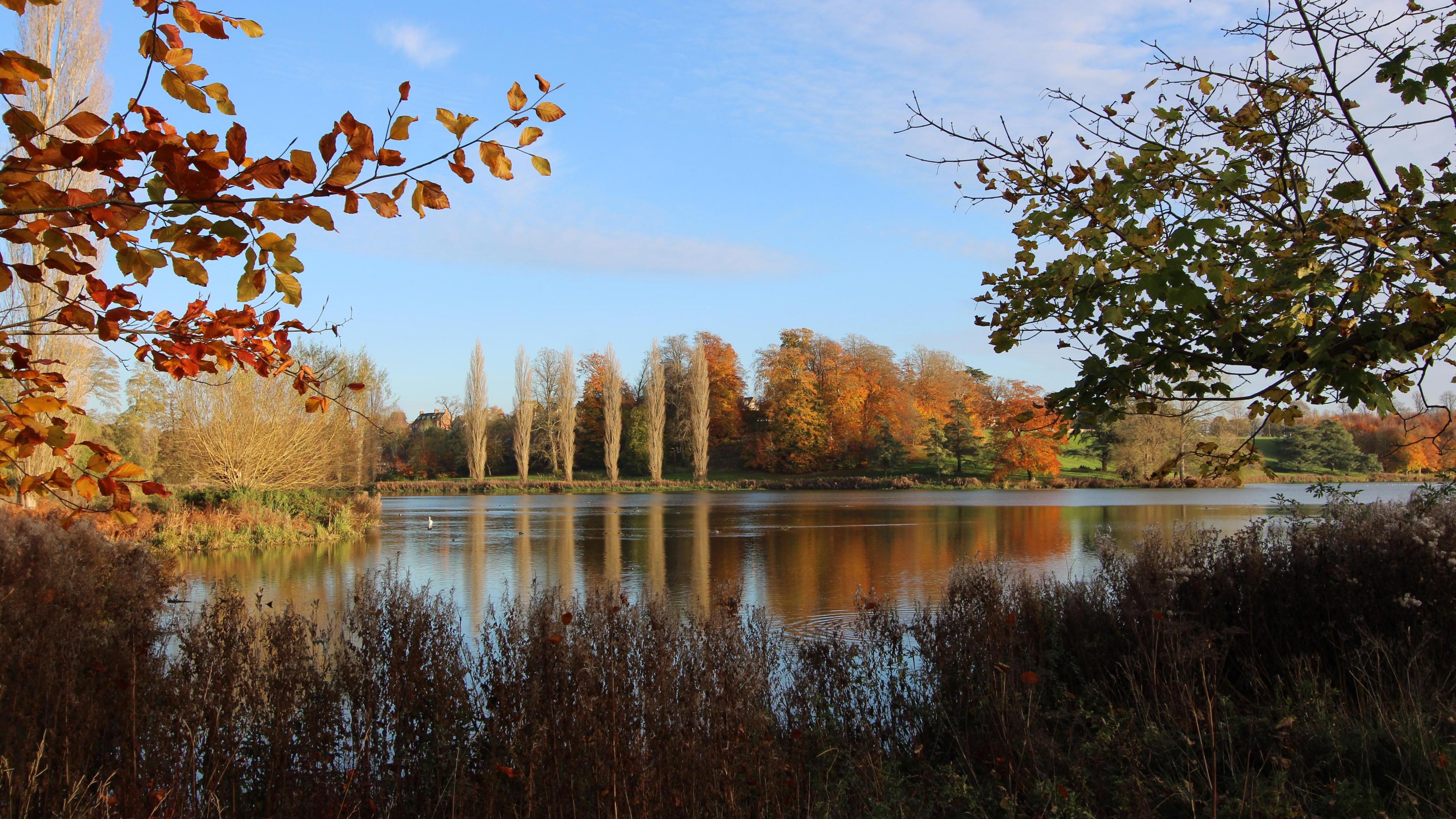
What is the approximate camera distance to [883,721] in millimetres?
5496

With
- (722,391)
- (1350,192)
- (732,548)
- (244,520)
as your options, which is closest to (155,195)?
(1350,192)

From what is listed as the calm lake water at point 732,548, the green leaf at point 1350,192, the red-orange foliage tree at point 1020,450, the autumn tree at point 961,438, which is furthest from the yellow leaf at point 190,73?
the autumn tree at point 961,438

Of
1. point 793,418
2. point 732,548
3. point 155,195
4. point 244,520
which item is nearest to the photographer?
point 155,195

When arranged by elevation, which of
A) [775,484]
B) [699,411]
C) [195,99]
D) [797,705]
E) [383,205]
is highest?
[699,411]

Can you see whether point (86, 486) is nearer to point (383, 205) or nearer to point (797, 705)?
point (383, 205)

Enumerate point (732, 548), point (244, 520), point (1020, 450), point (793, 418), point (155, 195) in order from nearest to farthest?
point (155, 195)
point (732, 548)
point (244, 520)
point (1020, 450)
point (793, 418)

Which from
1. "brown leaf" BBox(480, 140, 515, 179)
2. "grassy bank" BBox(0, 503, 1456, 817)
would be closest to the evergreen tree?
"grassy bank" BBox(0, 503, 1456, 817)

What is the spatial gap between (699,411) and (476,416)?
40.5 feet

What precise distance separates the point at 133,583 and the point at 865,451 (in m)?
44.1

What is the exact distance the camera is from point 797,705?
A: 5316 millimetres

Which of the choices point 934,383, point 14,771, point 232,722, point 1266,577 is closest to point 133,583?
point 232,722

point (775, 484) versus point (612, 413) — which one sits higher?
point (612, 413)

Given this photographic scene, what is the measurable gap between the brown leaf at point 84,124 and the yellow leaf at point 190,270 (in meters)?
0.28

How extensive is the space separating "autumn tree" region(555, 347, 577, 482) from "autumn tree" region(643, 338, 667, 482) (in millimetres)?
4218
